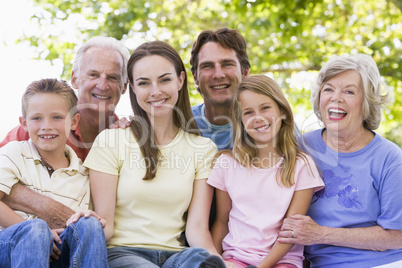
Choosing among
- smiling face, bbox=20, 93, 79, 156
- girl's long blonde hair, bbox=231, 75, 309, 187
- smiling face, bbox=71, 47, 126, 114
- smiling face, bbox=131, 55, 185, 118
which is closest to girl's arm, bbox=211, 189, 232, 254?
girl's long blonde hair, bbox=231, 75, 309, 187

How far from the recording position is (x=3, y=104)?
17.2 ft

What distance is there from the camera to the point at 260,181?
2.45 meters

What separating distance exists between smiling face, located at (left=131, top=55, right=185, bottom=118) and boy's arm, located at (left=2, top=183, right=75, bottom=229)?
719mm

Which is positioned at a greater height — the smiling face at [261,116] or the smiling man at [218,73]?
the smiling man at [218,73]

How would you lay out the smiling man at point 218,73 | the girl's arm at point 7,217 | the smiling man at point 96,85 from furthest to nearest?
1. the smiling man at point 218,73
2. the smiling man at point 96,85
3. the girl's arm at point 7,217

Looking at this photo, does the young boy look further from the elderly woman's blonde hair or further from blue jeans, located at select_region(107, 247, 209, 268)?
the elderly woman's blonde hair

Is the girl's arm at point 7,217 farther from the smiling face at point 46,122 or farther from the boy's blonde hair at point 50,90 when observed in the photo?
the boy's blonde hair at point 50,90

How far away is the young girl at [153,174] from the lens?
2.33 m

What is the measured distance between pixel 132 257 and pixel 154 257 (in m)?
0.15

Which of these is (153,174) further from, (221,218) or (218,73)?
(218,73)

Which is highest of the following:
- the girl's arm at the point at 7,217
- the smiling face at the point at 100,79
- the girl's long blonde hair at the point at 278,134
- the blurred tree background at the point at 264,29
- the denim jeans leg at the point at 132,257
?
the blurred tree background at the point at 264,29

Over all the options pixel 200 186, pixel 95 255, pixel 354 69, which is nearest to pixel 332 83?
pixel 354 69

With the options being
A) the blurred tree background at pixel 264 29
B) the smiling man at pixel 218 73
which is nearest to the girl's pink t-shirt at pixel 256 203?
the smiling man at pixel 218 73

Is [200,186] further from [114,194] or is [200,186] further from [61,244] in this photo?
[61,244]
